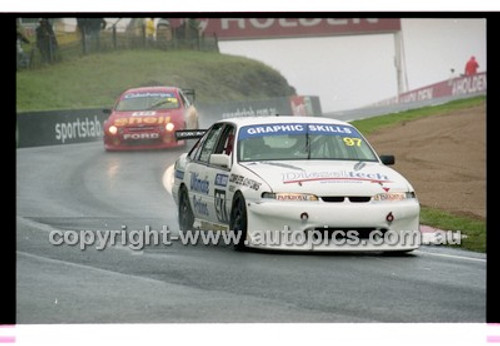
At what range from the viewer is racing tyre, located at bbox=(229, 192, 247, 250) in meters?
12.4

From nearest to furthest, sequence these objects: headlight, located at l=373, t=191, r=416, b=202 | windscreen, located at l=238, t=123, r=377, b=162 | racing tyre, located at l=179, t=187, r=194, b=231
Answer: headlight, located at l=373, t=191, r=416, b=202
windscreen, located at l=238, t=123, r=377, b=162
racing tyre, located at l=179, t=187, r=194, b=231

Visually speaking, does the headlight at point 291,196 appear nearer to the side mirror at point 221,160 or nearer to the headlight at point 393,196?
the headlight at point 393,196

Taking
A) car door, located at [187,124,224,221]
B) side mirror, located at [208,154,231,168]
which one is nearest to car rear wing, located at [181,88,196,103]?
car door, located at [187,124,224,221]

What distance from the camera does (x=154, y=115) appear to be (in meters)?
16.6

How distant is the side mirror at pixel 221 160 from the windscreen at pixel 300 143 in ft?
0.57

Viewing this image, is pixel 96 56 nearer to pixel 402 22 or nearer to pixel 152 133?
pixel 152 133

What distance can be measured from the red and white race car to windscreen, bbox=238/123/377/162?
9.00ft

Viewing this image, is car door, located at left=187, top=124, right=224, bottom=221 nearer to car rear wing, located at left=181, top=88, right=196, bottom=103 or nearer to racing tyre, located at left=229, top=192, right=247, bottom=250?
racing tyre, located at left=229, top=192, right=247, bottom=250

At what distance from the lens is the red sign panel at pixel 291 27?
43.4 ft

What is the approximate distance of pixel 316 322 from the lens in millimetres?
10203
